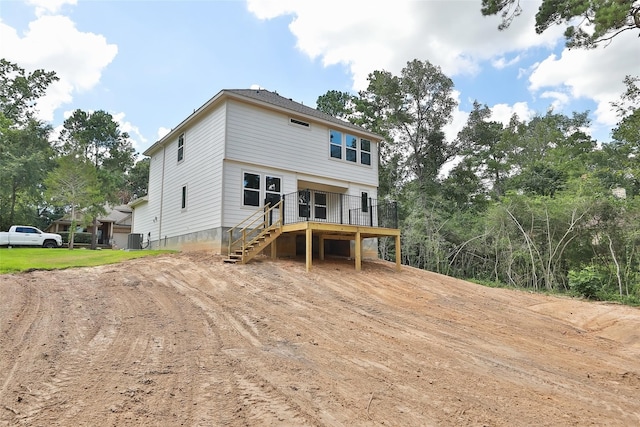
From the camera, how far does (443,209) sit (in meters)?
21.7

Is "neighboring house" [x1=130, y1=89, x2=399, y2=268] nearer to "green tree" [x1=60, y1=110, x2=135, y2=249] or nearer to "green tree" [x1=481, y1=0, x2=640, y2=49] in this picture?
"green tree" [x1=481, y1=0, x2=640, y2=49]

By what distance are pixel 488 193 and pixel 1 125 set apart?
102 feet

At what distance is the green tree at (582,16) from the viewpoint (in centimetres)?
979

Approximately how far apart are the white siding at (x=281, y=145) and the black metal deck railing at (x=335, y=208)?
2.90 ft

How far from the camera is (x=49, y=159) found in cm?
2731

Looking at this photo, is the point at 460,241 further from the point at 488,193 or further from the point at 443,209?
the point at 488,193

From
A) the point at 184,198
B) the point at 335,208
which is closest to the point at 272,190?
the point at 335,208

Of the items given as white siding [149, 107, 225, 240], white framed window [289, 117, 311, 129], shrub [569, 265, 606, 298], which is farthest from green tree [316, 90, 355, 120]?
shrub [569, 265, 606, 298]

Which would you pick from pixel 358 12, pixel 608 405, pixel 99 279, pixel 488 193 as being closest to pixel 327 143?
pixel 358 12

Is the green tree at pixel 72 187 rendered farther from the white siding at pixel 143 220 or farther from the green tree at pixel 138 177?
the green tree at pixel 138 177

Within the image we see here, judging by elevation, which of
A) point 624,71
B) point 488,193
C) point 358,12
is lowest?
point 488,193

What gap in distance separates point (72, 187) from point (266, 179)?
1328 cm

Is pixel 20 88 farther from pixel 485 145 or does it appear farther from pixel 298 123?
pixel 485 145

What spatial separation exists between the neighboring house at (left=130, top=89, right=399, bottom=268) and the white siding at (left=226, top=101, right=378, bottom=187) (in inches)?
1.5
